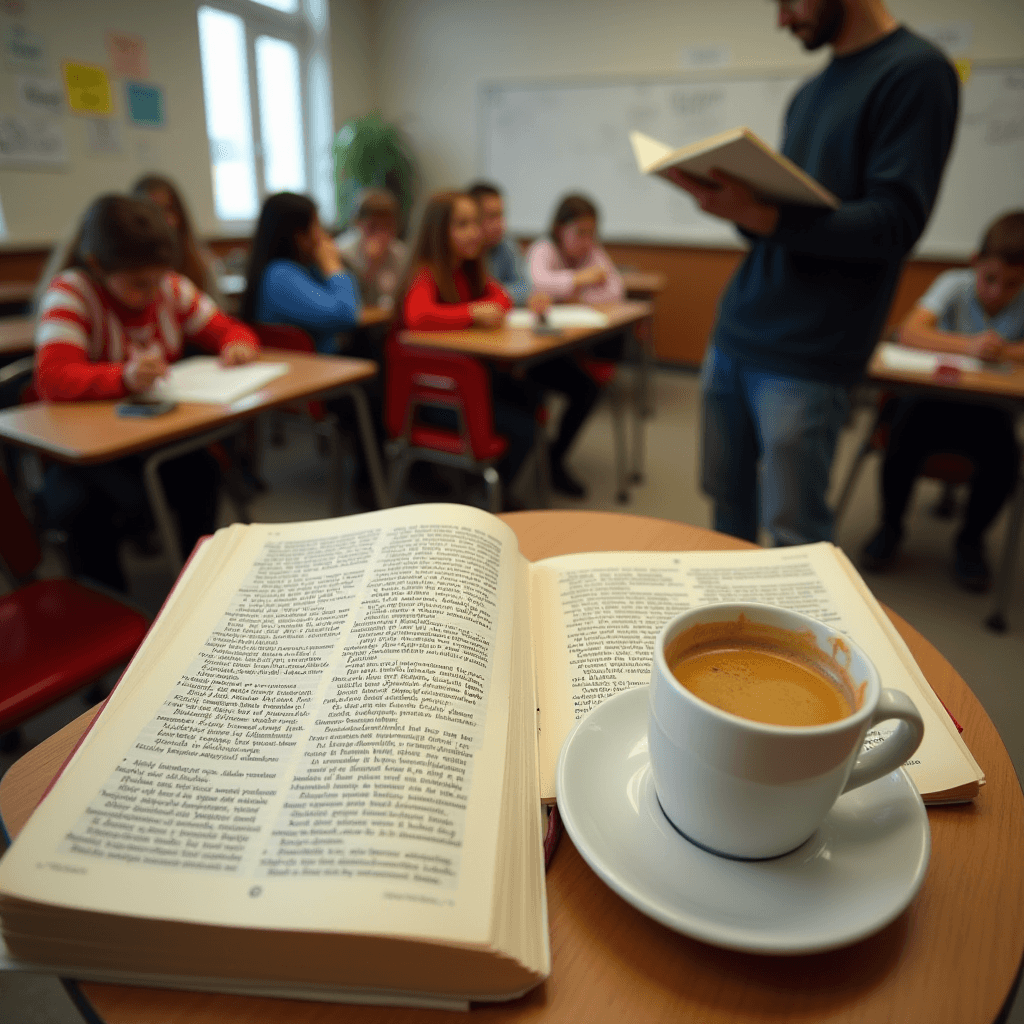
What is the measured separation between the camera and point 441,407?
222 centimetres

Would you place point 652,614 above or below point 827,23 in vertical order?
below

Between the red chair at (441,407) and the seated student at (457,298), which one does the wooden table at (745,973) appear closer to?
the red chair at (441,407)

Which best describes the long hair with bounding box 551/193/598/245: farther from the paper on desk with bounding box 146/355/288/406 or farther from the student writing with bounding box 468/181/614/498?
the paper on desk with bounding box 146/355/288/406

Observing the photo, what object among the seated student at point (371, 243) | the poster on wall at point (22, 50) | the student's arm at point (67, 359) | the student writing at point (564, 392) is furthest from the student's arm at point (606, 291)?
the poster on wall at point (22, 50)

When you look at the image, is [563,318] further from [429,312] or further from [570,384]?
[429,312]

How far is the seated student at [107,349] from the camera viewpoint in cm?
154

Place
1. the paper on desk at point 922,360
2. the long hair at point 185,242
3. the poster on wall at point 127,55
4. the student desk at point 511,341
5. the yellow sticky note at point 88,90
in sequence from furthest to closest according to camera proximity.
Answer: the poster on wall at point 127,55, the yellow sticky note at point 88,90, the long hair at point 185,242, the student desk at point 511,341, the paper on desk at point 922,360

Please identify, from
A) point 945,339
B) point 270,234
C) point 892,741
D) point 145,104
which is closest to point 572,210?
point 270,234

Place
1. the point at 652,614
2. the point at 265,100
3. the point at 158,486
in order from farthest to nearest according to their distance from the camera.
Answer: the point at 265,100
the point at 158,486
the point at 652,614

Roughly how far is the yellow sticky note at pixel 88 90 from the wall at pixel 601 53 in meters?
2.44

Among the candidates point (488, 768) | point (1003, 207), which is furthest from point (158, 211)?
point (1003, 207)

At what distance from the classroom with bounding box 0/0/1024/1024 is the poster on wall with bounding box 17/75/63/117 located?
0.01 metres

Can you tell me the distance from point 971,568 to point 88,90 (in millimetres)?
4992

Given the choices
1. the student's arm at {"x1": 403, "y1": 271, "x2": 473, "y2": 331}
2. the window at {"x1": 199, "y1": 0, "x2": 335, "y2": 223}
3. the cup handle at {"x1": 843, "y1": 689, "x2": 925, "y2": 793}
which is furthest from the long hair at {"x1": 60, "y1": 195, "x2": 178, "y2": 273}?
the window at {"x1": 199, "y1": 0, "x2": 335, "y2": 223}
